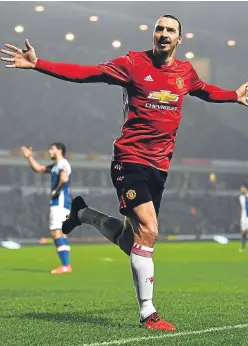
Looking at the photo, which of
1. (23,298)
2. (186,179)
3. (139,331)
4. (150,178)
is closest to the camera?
(139,331)

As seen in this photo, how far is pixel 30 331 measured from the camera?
22.0 feet

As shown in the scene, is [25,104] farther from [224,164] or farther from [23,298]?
[23,298]

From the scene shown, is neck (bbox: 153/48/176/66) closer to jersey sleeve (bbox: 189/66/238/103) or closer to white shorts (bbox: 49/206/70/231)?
jersey sleeve (bbox: 189/66/238/103)

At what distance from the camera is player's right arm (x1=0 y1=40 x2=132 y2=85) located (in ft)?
21.6

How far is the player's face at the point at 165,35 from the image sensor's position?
697 cm

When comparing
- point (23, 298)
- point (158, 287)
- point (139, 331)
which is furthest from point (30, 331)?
point (158, 287)

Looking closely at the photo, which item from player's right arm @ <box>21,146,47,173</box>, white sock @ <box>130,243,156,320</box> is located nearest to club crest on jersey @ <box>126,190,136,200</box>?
white sock @ <box>130,243,156,320</box>

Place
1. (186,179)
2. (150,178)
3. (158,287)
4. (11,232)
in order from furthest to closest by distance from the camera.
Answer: (186,179) → (11,232) → (158,287) → (150,178)

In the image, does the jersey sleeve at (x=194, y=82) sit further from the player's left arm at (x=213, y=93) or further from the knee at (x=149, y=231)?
the knee at (x=149, y=231)

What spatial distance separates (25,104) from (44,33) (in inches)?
128

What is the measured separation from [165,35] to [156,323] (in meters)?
2.30

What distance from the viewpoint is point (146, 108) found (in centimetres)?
708

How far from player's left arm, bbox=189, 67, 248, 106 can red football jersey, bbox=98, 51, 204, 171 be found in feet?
1.39

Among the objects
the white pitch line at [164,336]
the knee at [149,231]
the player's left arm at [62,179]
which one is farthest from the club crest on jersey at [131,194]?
the player's left arm at [62,179]
